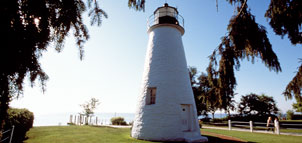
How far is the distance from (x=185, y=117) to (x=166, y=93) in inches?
91.4

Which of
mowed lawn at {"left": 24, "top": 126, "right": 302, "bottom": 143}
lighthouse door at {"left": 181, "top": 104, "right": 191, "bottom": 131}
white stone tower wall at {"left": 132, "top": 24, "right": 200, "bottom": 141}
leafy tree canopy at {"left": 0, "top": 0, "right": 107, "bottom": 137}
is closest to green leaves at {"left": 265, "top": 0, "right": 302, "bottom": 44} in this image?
leafy tree canopy at {"left": 0, "top": 0, "right": 107, "bottom": 137}

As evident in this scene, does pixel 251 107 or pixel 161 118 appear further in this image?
pixel 251 107

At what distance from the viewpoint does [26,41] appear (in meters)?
1.52

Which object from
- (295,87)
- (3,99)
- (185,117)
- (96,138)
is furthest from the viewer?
(185,117)

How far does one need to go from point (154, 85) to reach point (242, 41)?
756cm

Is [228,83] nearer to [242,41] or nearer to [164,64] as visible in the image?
[242,41]

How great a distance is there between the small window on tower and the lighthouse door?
2138mm

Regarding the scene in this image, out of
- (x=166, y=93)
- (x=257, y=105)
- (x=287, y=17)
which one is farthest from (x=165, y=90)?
(x=257, y=105)

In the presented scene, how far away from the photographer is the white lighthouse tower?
31.8 feet

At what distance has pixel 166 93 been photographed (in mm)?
10250

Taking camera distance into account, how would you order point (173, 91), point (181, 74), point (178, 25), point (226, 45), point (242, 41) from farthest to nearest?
point (178, 25) → point (181, 74) → point (173, 91) → point (226, 45) → point (242, 41)

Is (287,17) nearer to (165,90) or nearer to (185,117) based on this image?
(165,90)

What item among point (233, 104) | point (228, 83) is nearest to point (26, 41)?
point (228, 83)

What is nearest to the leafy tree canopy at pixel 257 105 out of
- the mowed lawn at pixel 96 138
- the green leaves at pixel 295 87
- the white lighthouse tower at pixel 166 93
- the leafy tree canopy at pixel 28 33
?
the mowed lawn at pixel 96 138
